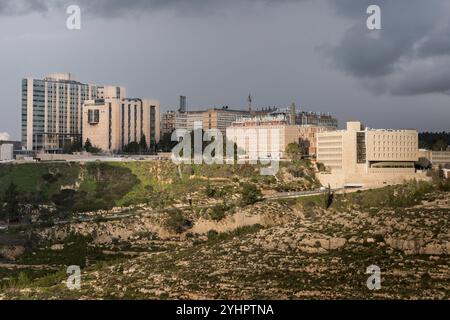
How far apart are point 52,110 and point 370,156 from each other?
67.6 meters

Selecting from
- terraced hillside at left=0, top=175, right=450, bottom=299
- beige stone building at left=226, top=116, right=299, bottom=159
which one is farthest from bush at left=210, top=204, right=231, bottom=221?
beige stone building at left=226, top=116, right=299, bottom=159

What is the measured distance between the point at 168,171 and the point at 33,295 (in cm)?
5110

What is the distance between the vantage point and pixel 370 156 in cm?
8400

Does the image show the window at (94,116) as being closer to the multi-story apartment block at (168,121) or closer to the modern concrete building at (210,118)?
the modern concrete building at (210,118)

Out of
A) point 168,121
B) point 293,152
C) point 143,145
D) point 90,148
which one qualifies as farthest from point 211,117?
point 293,152

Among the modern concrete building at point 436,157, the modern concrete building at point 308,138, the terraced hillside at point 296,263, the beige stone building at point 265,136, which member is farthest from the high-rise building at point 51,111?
the terraced hillside at point 296,263

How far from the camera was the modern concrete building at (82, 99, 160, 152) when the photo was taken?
392 feet

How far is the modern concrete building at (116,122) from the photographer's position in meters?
119

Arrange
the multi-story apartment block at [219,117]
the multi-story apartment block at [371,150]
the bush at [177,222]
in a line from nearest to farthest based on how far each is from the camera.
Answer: the bush at [177,222]
the multi-story apartment block at [371,150]
the multi-story apartment block at [219,117]

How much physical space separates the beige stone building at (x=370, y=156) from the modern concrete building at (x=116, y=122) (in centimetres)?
4415

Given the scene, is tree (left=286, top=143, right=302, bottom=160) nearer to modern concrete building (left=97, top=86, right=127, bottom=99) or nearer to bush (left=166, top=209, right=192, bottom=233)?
bush (left=166, top=209, right=192, bottom=233)

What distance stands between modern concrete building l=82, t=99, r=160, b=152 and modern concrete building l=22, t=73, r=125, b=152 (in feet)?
25.9

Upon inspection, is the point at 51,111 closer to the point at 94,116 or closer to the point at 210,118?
the point at 94,116
